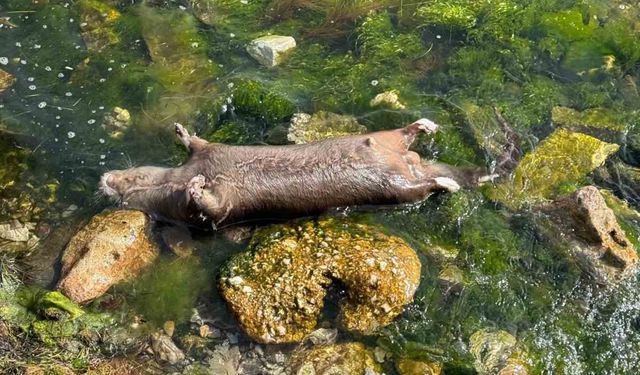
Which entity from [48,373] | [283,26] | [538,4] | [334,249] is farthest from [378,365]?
[538,4]

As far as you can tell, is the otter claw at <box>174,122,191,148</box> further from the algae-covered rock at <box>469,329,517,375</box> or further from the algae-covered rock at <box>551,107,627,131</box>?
the algae-covered rock at <box>551,107,627,131</box>

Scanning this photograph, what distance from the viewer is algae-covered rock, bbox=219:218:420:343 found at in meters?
5.67

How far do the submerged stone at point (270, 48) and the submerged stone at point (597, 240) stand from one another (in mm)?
3995

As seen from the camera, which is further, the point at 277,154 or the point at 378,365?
the point at 277,154

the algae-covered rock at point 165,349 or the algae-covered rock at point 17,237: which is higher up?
the algae-covered rock at point 17,237

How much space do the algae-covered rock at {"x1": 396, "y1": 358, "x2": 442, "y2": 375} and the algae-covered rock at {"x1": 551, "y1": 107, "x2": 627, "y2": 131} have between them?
3461mm

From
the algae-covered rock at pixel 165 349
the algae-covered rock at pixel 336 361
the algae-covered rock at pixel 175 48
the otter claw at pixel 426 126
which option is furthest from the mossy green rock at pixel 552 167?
the algae-covered rock at pixel 175 48

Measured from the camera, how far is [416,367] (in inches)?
216

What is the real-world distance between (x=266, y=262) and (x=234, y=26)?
13.0ft

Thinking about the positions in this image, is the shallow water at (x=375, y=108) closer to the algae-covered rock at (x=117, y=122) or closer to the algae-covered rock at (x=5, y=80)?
the algae-covered rock at (x=117, y=122)

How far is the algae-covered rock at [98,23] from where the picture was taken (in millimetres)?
8383

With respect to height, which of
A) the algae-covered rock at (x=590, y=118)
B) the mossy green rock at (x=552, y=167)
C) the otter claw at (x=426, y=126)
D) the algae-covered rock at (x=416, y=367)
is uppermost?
the otter claw at (x=426, y=126)

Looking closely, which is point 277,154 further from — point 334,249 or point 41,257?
point 41,257

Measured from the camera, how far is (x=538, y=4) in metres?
8.47
